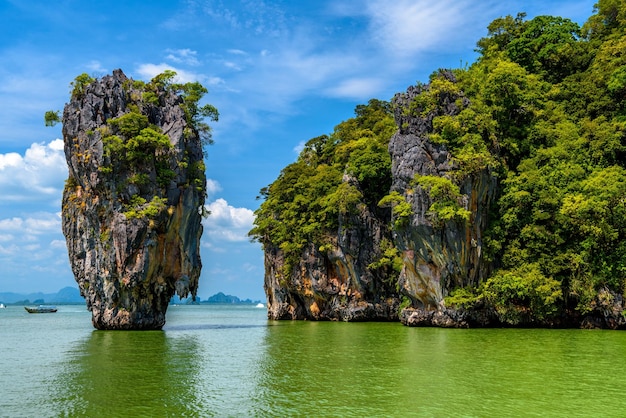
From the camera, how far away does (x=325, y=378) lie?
14766 mm

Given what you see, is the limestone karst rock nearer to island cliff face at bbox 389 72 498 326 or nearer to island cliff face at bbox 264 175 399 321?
island cliff face at bbox 264 175 399 321

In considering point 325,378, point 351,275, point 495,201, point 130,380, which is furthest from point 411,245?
point 130,380

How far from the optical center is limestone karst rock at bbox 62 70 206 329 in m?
31.1

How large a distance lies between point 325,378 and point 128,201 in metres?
21.7

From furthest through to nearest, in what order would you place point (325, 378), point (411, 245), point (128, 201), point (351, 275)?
point (351, 275) → point (411, 245) → point (128, 201) → point (325, 378)

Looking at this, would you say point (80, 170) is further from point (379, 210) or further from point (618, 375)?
point (618, 375)

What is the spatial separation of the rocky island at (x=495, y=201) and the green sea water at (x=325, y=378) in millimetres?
5673

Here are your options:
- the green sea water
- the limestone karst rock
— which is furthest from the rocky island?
the limestone karst rock

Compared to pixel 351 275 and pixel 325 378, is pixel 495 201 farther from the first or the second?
pixel 325 378

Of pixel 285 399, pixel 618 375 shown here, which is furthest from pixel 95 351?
pixel 618 375

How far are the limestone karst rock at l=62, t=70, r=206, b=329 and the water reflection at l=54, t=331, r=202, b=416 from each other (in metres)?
7.55

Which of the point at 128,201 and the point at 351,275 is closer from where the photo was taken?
the point at 128,201

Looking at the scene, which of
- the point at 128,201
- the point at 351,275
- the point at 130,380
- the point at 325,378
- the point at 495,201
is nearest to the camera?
the point at 130,380

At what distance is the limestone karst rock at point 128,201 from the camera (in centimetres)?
3112
